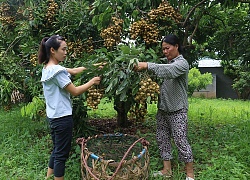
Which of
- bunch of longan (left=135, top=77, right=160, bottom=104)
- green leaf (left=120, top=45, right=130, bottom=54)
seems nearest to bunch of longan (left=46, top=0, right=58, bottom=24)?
green leaf (left=120, top=45, right=130, bottom=54)

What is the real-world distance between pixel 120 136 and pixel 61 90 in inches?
34.5

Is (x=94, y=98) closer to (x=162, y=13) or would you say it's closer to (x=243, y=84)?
(x=162, y=13)

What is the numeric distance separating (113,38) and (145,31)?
282 millimetres

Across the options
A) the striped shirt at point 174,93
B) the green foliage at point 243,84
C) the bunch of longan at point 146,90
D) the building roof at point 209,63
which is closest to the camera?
the bunch of longan at point 146,90

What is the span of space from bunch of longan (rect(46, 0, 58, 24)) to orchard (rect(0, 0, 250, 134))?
11 millimetres

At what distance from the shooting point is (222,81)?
12953 mm

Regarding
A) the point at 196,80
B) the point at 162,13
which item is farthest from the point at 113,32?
the point at 196,80

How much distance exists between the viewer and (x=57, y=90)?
7.48 feet

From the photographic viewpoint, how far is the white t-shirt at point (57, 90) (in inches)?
86.9

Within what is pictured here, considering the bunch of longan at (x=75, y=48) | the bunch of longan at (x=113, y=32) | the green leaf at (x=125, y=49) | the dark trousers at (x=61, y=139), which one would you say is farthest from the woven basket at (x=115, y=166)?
the bunch of longan at (x=75, y=48)

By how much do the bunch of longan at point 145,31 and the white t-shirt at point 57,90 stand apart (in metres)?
0.69

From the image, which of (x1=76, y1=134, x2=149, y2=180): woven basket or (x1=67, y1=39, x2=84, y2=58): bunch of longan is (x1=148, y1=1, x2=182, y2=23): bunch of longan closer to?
(x1=67, y1=39, x2=84, y2=58): bunch of longan

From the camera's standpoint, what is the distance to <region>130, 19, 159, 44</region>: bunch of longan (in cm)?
254

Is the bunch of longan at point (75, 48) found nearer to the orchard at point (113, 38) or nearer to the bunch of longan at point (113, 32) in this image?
the orchard at point (113, 38)
